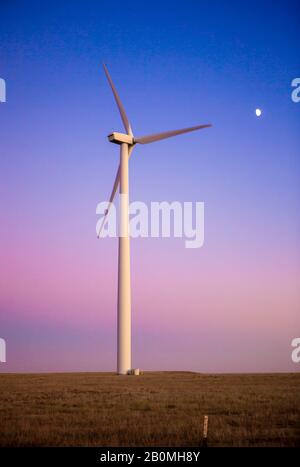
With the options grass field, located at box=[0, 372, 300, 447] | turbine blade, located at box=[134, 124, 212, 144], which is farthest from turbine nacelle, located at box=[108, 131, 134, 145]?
grass field, located at box=[0, 372, 300, 447]

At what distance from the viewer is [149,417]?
1028 inches

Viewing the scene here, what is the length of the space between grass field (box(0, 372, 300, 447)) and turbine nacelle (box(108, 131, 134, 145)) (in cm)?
3747

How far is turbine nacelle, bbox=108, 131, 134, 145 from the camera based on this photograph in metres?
70.2

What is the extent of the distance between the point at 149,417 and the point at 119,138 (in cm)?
4848

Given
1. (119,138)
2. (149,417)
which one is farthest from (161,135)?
(149,417)

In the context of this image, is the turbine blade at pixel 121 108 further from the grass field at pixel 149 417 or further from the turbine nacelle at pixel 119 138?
the grass field at pixel 149 417

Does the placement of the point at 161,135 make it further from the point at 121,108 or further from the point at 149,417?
the point at 149,417

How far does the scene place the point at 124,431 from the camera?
879 inches

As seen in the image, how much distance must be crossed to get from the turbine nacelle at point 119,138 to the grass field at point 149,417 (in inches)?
1475

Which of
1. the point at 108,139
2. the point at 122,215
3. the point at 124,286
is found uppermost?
the point at 108,139

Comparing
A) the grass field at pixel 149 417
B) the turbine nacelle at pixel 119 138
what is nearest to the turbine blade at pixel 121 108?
the turbine nacelle at pixel 119 138
